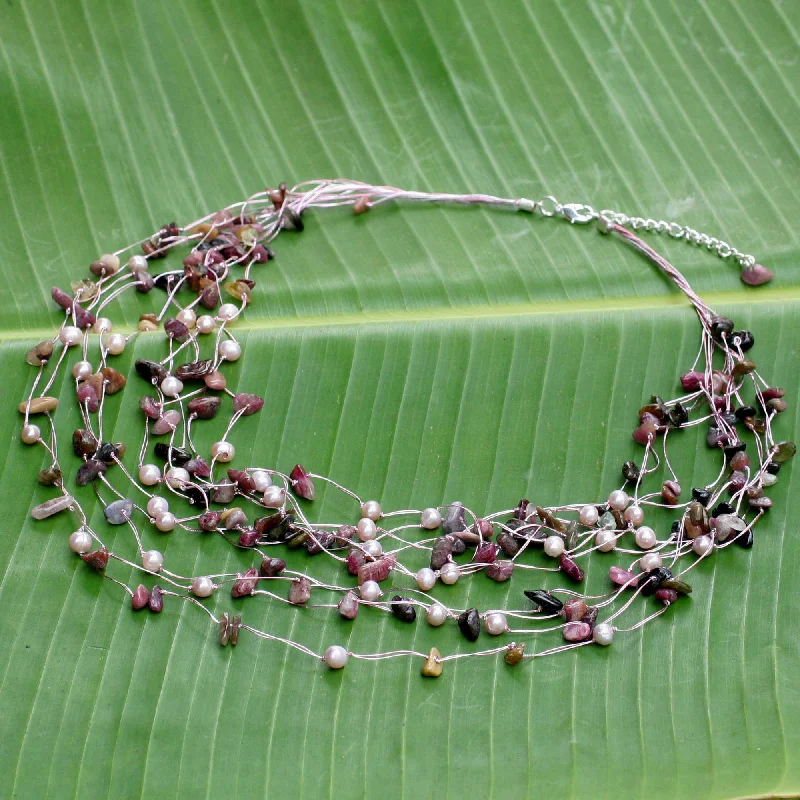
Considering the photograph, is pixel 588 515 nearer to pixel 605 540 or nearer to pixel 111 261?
pixel 605 540

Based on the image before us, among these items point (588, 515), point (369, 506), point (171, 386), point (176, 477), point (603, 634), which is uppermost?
point (171, 386)

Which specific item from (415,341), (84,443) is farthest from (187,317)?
(415,341)

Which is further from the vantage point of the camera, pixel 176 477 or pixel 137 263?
pixel 137 263

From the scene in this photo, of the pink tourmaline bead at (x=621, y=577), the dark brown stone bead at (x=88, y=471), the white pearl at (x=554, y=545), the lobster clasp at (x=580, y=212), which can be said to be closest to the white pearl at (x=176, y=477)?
the dark brown stone bead at (x=88, y=471)

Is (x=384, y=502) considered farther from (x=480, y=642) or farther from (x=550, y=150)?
(x=550, y=150)

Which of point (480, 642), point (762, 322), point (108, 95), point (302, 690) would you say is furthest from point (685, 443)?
point (108, 95)

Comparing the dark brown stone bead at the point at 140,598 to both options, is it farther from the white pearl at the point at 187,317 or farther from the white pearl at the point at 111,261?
the white pearl at the point at 111,261

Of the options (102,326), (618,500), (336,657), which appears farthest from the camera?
(102,326)
